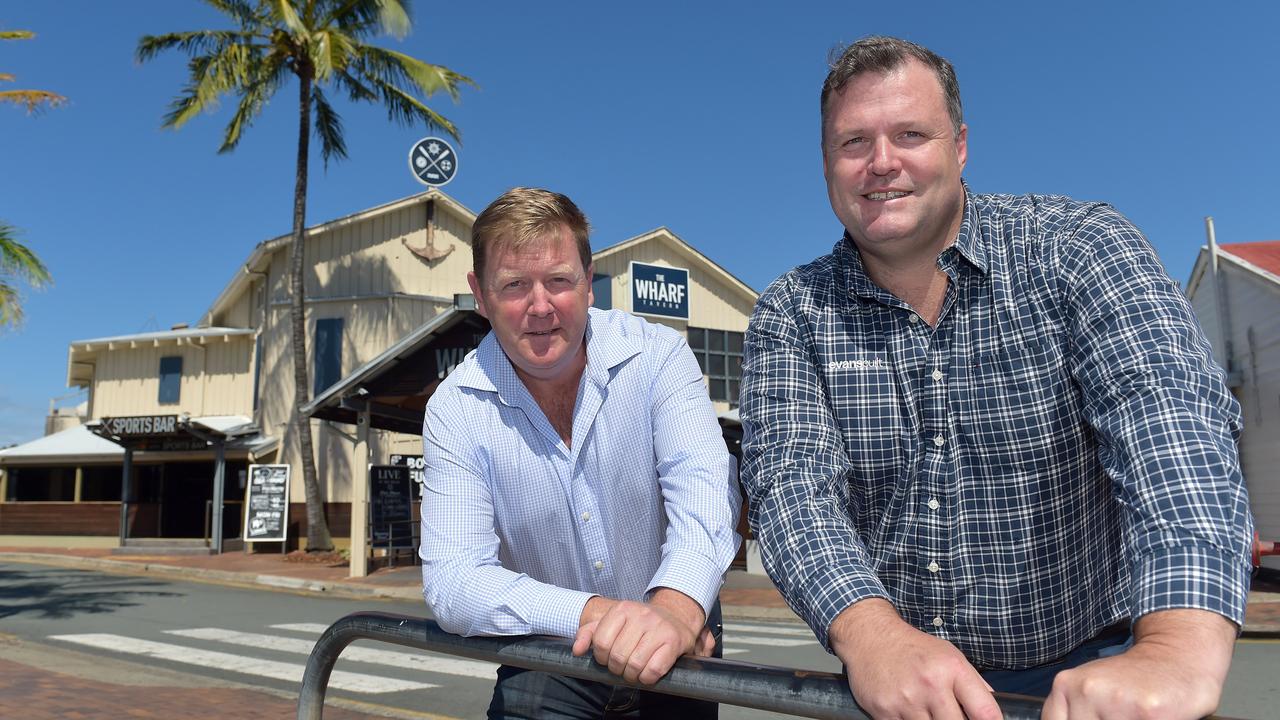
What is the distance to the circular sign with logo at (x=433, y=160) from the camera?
2478 cm

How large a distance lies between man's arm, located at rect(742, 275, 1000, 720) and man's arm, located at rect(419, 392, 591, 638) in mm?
447

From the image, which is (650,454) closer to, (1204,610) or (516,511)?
(516,511)

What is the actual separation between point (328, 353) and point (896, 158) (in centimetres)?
2459

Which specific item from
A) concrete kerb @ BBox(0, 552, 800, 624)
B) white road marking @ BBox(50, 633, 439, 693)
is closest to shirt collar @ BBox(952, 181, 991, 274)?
white road marking @ BBox(50, 633, 439, 693)

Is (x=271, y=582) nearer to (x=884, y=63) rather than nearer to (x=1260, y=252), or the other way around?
(x=884, y=63)

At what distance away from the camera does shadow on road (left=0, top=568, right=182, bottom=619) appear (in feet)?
43.9

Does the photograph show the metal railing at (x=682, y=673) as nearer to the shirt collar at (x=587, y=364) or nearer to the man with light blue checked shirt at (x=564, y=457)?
the man with light blue checked shirt at (x=564, y=457)

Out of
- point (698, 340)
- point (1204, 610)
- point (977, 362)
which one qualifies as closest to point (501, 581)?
point (977, 362)

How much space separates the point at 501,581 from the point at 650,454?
1.81 ft

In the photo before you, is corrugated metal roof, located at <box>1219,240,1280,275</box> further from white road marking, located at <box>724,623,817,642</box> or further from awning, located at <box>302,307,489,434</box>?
awning, located at <box>302,307,489,434</box>

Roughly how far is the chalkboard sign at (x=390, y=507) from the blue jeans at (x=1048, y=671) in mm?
18365

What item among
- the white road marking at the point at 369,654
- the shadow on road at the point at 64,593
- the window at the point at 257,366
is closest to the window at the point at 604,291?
the window at the point at 257,366

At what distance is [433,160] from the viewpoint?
2498cm

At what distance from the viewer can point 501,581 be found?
2062mm
